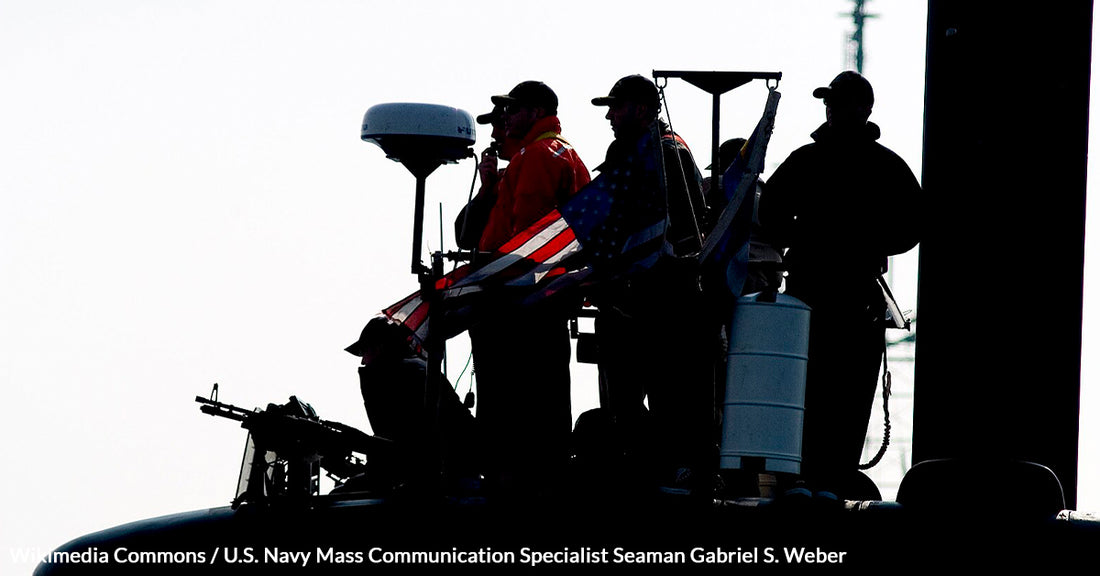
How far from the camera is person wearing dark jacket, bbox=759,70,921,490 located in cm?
845

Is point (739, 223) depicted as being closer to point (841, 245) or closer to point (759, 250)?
point (841, 245)

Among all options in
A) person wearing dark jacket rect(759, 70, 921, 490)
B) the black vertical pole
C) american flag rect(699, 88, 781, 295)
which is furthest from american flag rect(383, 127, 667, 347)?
the black vertical pole

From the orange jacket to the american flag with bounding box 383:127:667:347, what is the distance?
60cm

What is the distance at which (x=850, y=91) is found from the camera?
8.60m

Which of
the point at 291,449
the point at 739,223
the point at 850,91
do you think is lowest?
the point at 291,449

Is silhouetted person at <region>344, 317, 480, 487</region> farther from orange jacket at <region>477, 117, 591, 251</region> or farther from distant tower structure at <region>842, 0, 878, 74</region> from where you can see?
distant tower structure at <region>842, 0, 878, 74</region>

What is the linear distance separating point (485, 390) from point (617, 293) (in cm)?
66

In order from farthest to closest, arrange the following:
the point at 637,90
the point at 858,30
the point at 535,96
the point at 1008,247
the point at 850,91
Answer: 1. the point at 858,30
2. the point at 535,96
3. the point at 637,90
4. the point at 850,91
5. the point at 1008,247

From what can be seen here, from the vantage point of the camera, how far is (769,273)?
905 centimetres

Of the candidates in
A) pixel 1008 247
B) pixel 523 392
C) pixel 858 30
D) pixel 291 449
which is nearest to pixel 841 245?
pixel 1008 247

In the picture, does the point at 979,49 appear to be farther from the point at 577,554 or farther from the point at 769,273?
the point at 577,554

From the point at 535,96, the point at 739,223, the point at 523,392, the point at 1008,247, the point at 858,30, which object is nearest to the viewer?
Result: the point at 1008,247

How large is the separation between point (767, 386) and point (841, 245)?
0.80m

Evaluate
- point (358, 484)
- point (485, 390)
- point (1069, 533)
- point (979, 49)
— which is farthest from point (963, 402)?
point (358, 484)
